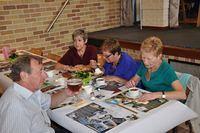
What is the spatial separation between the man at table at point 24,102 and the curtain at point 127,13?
350 cm

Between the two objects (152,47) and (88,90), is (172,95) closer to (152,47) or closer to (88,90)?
(152,47)

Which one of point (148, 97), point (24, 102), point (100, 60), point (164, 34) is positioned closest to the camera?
point (24, 102)

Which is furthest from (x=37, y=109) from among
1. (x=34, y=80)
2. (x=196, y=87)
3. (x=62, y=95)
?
(x=196, y=87)

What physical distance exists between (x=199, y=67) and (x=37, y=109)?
7.72 feet

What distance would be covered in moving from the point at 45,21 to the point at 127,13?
168cm

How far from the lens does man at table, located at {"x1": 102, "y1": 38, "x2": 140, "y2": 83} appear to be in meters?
2.39

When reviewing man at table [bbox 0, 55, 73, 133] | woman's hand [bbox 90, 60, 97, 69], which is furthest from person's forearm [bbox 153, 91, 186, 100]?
woman's hand [bbox 90, 60, 97, 69]

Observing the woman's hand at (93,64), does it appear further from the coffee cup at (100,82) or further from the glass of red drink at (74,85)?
the glass of red drink at (74,85)

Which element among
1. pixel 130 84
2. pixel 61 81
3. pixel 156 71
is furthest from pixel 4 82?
pixel 156 71

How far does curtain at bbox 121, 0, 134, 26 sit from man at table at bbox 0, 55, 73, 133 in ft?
11.5

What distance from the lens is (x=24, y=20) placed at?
378 centimetres

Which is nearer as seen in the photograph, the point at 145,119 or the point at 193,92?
the point at 145,119

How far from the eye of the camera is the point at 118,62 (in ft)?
8.07

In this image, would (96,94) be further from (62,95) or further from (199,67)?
(199,67)
